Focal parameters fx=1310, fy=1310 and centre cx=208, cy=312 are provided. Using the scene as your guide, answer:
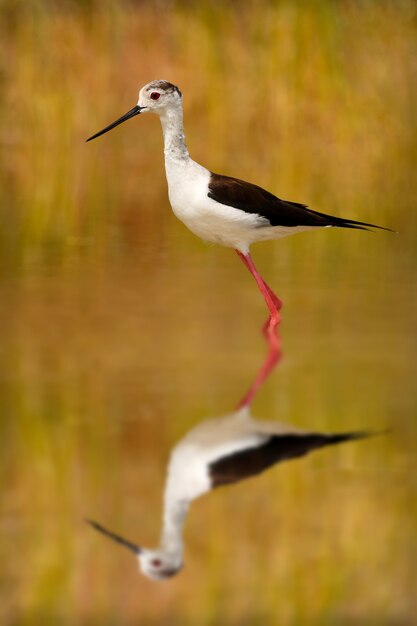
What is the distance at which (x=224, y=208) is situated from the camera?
4.11 m

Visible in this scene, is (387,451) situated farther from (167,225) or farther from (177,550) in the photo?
(167,225)

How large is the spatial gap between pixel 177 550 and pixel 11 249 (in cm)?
322

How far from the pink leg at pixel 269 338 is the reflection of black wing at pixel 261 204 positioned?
190 mm

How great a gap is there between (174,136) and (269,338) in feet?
2.97

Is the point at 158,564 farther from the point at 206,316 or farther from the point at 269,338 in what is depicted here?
the point at 206,316

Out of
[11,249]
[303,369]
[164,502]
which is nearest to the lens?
[164,502]

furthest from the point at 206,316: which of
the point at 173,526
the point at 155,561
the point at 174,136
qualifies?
the point at 155,561

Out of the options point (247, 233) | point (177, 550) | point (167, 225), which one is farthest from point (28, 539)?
point (167, 225)

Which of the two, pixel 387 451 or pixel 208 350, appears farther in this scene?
pixel 208 350

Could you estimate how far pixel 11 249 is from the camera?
532 centimetres

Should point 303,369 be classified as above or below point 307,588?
above

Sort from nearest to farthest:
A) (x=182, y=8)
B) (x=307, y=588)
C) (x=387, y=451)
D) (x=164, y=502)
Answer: (x=307, y=588)
(x=164, y=502)
(x=387, y=451)
(x=182, y=8)

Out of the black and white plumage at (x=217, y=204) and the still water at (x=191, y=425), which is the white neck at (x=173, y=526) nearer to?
the still water at (x=191, y=425)

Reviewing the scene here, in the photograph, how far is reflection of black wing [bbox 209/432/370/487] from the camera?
8.61 ft
